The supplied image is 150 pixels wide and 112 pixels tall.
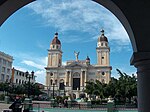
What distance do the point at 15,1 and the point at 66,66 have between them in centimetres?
6989

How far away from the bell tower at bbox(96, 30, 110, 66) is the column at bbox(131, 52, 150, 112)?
6830 centimetres

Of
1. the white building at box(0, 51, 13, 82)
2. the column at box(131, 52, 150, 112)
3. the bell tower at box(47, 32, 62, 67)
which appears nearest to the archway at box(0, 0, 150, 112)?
the column at box(131, 52, 150, 112)

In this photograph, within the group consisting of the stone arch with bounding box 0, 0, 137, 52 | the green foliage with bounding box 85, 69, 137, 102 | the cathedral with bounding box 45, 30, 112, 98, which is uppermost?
the cathedral with bounding box 45, 30, 112, 98

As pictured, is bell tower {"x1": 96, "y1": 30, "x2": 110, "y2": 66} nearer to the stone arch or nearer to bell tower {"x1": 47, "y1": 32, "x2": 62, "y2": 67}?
bell tower {"x1": 47, "y1": 32, "x2": 62, "y2": 67}

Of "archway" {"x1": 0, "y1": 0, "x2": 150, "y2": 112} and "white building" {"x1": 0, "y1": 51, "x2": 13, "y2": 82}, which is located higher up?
"white building" {"x1": 0, "y1": 51, "x2": 13, "y2": 82}

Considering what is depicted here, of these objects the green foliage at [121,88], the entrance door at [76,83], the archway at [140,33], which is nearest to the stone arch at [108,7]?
the archway at [140,33]

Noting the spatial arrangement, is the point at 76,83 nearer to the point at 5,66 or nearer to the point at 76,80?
the point at 76,80

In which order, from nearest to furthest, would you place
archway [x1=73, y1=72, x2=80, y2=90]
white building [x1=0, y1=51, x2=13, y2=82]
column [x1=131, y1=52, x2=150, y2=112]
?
column [x1=131, y1=52, x2=150, y2=112], white building [x1=0, y1=51, x2=13, y2=82], archway [x1=73, y1=72, x2=80, y2=90]

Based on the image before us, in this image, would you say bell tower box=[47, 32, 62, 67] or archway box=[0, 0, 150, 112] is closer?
archway box=[0, 0, 150, 112]

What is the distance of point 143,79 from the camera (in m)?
3.33

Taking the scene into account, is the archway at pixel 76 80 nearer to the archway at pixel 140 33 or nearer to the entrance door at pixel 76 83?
the entrance door at pixel 76 83

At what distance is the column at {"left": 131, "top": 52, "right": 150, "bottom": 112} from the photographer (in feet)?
10.7

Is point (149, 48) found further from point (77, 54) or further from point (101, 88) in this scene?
point (77, 54)

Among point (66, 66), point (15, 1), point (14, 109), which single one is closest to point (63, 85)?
point (66, 66)
